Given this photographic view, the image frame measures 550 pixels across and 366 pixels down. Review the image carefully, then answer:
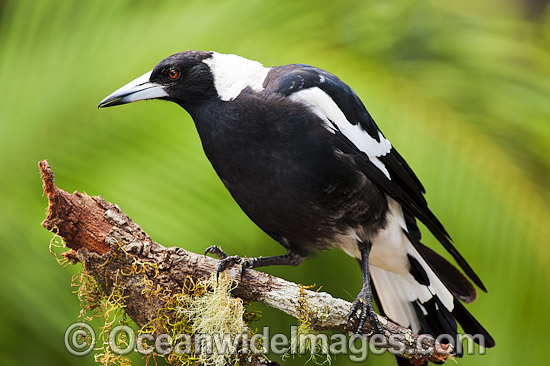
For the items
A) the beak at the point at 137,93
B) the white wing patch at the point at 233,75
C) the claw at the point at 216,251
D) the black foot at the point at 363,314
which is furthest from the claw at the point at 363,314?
the beak at the point at 137,93

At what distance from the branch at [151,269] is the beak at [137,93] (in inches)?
13.3

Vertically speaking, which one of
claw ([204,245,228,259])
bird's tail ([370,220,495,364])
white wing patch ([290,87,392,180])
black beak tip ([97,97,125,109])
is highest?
white wing patch ([290,87,392,180])

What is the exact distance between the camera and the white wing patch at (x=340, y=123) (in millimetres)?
1766

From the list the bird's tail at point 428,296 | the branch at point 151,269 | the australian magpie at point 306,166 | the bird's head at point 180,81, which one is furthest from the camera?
the bird's tail at point 428,296

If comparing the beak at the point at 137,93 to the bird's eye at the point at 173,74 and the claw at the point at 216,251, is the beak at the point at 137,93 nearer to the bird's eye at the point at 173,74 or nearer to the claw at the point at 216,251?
the bird's eye at the point at 173,74

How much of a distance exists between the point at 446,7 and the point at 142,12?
128 cm

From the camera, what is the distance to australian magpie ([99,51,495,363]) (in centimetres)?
171

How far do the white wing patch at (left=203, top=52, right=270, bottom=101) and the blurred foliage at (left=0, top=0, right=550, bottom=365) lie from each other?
420 millimetres

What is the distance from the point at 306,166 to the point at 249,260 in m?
0.34

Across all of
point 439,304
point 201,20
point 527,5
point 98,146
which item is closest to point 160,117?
point 98,146

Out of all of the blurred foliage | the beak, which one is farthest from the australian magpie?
the blurred foliage

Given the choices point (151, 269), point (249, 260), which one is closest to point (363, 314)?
point (249, 260)

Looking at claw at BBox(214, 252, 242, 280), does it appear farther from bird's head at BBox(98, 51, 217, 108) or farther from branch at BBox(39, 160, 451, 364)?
bird's head at BBox(98, 51, 217, 108)

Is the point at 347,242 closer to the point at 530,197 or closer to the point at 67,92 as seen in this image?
the point at 530,197
